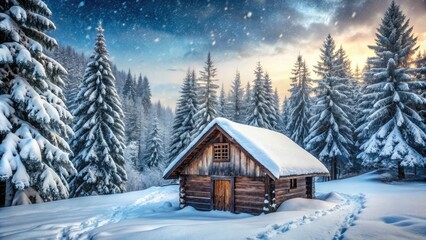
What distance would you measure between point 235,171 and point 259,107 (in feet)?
82.0

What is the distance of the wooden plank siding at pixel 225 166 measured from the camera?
51.8 ft

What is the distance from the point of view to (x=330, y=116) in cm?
3356

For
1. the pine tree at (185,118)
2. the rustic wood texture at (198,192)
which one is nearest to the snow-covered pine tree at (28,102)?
the rustic wood texture at (198,192)

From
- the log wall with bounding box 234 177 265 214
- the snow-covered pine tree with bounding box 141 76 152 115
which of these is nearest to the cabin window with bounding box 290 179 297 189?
the log wall with bounding box 234 177 265 214

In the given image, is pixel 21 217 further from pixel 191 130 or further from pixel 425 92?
pixel 425 92

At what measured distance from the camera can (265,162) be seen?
14375mm

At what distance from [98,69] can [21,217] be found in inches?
632

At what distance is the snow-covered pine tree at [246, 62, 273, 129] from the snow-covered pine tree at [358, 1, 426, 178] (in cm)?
1368

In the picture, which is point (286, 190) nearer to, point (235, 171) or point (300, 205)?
point (300, 205)

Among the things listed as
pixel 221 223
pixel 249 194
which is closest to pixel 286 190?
pixel 249 194

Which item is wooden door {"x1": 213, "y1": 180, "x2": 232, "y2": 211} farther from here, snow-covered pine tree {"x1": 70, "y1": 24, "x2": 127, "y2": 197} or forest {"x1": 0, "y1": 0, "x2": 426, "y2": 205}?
snow-covered pine tree {"x1": 70, "y1": 24, "x2": 127, "y2": 197}

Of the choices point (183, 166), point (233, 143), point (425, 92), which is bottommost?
point (183, 166)

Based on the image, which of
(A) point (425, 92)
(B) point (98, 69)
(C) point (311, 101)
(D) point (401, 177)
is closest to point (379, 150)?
(D) point (401, 177)

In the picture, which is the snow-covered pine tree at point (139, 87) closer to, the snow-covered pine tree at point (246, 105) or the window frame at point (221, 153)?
the snow-covered pine tree at point (246, 105)
